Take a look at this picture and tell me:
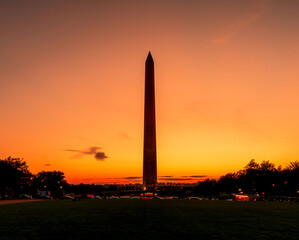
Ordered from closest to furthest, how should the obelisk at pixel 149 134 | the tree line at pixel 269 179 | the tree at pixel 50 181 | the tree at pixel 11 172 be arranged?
the obelisk at pixel 149 134, the tree at pixel 11 172, the tree line at pixel 269 179, the tree at pixel 50 181

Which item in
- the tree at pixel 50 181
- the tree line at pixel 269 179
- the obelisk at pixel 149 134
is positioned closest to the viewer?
the obelisk at pixel 149 134

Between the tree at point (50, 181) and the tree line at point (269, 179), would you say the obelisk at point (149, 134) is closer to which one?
the tree line at point (269, 179)

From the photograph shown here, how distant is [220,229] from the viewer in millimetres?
15430

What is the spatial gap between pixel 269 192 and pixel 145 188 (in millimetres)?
58237

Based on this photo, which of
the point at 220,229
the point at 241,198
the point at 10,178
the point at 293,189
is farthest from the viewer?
the point at 293,189

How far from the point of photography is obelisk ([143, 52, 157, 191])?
61.3 meters

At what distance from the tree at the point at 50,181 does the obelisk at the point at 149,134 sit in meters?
75.7

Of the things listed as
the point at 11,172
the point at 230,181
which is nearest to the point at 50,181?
the point at 11,172

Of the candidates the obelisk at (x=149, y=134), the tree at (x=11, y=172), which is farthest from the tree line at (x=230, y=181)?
the obelisk at (x=149, y=134)

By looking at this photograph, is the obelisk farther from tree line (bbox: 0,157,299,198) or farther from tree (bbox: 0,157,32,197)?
Result: tree (bbox: 0,157,32,197)

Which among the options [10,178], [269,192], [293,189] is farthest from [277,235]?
[269,192]

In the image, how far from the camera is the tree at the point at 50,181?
12938 centimetres

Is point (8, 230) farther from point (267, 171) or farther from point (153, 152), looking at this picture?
point (267, 171)

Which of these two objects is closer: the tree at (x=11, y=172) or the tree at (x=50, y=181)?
the tree at (x=11, y=172)
